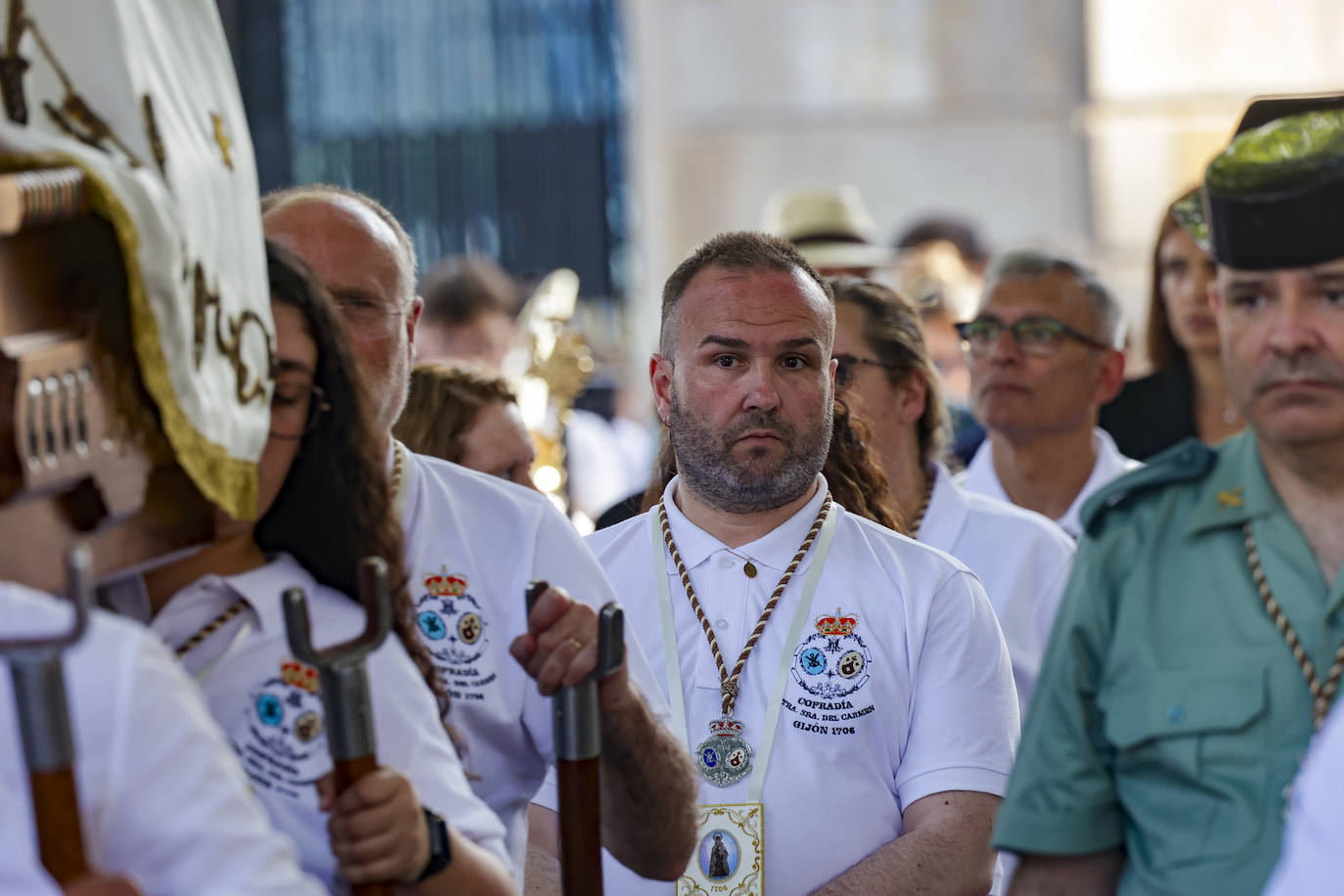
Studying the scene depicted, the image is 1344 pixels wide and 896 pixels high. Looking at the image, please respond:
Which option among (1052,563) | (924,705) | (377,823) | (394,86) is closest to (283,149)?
(394,86)

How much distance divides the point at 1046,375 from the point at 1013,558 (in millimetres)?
869

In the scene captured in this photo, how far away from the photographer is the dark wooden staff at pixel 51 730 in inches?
63.5

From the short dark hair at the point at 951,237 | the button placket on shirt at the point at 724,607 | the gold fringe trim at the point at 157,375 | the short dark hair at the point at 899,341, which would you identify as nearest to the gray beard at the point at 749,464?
the button placket on shirt at the point at 724,607

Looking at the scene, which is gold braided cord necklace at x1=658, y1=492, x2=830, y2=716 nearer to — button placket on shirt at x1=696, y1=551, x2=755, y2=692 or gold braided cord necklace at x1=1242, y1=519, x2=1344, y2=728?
button placket on shirt at x1=696, y1=551, x2=755, y2=692

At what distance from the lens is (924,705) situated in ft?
9.94

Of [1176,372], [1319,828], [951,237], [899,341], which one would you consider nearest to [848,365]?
[899,341]

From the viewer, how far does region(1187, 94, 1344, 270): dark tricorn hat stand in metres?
2.05

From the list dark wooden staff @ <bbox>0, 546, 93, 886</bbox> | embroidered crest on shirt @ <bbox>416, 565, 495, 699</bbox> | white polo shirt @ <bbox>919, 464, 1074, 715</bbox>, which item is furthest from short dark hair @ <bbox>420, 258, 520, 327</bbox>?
dark wooden staff @ <bbox>0, 546, 93, 886</bbox>

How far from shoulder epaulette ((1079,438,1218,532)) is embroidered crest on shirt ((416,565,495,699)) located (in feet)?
3.21

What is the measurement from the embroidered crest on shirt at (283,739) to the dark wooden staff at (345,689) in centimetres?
10

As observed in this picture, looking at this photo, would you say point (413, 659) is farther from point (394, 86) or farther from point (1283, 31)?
point (394, 86)

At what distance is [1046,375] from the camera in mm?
4598

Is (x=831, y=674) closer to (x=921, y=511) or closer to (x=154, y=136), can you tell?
(x=921, y=511)

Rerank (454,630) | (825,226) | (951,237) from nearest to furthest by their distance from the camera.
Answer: (454,630) < (825,226) < (951,237)
